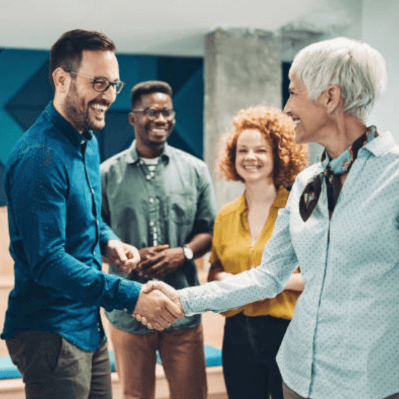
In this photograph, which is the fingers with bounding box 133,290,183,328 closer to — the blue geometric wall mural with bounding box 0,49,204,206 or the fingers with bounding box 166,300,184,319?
the fingers with bounding box 166,300,184,319

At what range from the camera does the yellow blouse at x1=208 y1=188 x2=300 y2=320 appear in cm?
237

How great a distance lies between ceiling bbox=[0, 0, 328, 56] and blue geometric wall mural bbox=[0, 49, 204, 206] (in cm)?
26

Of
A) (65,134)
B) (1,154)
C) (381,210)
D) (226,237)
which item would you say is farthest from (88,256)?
(1,154)

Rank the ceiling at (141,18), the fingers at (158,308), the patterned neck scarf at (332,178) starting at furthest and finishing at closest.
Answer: the ceiling at (141,18) → the fingers at (158,308) → the patterned neck scarf at (332,178)

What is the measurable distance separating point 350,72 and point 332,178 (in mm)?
304

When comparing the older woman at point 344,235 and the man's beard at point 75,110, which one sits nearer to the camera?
the older woman at point 344,235

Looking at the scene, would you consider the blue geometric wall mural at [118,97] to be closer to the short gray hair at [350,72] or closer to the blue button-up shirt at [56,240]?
the blue button-up shirt at [56,240]

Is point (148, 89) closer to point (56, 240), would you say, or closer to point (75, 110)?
point (75, 110)

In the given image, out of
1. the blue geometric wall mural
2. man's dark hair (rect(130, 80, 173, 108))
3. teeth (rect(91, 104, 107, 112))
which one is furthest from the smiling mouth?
the blue geometric wall mural

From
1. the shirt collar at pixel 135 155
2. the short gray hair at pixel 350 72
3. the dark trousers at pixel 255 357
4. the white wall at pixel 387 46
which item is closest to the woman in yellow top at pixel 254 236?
the dark trousers at pixel 255 357

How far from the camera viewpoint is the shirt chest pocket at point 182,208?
2770 millimetres

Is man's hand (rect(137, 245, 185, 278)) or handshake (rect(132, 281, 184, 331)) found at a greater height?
man's hand (rect(137, 245, 185, 278))

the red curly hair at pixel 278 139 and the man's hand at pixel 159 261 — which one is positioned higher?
the red curly hair at pixel 278 139

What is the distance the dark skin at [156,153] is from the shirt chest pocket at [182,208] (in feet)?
0.34
